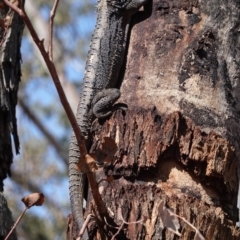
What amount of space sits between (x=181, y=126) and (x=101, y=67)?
1.53 meters

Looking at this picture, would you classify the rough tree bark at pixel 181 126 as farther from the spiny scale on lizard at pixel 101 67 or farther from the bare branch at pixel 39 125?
the bare branch at pixel 39 125

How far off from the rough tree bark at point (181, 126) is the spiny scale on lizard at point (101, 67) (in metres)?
0.38

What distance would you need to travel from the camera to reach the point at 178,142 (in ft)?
8.71

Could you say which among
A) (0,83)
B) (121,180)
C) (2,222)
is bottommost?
(2,222)

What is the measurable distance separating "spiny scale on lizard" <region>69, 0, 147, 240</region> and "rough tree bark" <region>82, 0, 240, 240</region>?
0.38 meters

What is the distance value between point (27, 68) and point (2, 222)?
1160 centimetres

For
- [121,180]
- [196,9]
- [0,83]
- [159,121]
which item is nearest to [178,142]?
[159,121]

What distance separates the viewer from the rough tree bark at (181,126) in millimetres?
2527

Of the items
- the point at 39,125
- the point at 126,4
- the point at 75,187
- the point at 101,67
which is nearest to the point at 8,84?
the point at 101,67

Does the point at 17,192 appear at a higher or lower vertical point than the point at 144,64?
lower

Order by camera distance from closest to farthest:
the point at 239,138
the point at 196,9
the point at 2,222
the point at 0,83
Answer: the point at 239,138 → the point at 196,9 → the point at 2,222 → the point at 0,83

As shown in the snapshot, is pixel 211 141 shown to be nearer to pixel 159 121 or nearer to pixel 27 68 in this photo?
pixel 159 121

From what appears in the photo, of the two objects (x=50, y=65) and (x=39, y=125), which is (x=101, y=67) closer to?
(x=50, y=65)

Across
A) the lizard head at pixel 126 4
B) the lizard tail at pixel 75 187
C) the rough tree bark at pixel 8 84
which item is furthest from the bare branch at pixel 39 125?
the lizard tail at pixel 75 187
